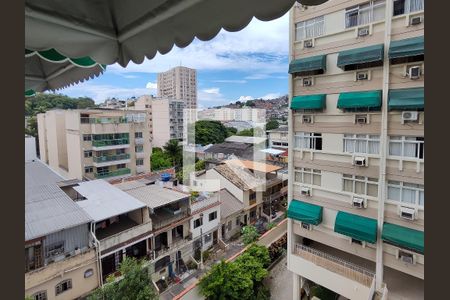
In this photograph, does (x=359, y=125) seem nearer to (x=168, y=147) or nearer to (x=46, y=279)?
(x=46, y=279)

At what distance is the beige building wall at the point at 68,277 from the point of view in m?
3.87

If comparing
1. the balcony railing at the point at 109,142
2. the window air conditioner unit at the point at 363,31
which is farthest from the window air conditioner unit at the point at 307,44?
the balcony railing at the point at 109,142

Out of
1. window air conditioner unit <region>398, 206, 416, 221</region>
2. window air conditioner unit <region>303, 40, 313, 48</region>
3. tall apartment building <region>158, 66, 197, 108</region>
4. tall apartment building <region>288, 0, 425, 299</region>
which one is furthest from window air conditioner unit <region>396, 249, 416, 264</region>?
tall apartment building <region>158, 66, 197, 108</region>

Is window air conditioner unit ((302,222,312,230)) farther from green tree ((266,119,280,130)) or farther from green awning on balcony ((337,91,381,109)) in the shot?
green tree ((266,119,280,130))

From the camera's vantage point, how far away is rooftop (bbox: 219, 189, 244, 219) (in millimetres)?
7637

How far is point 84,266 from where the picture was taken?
4391 mm

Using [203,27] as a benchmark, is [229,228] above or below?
below

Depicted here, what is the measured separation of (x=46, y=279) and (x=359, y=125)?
506 cm

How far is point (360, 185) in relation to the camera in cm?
340

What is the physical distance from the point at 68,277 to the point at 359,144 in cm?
489

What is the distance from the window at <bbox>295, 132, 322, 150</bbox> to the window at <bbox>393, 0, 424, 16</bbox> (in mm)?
1669

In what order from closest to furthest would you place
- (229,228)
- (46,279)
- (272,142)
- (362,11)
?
1. (362,11)
2. (46,279)
3. (229,228)
4. (272,142)

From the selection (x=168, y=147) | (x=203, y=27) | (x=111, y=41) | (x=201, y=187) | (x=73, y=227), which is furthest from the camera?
(x=168, y=147)

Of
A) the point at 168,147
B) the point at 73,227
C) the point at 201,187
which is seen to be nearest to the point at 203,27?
the point at 73,227
